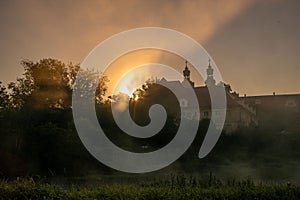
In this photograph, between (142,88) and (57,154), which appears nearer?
(57,154)

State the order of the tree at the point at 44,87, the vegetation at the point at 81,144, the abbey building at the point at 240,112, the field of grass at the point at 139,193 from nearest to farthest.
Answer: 1. the field of grass at the point at 139,193
2. the vegetation at the point at 81,144
3. the tree at the point at 44,87
4. the abbey building at the point at 240,112

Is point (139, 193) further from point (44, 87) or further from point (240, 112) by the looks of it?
point (240, 112)

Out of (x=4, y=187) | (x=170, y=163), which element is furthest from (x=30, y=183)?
(x=170, y=163)

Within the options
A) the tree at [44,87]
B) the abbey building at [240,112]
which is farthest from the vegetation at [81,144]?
the abbey building at [240,112]

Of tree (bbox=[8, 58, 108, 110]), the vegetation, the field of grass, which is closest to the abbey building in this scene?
the vegetation

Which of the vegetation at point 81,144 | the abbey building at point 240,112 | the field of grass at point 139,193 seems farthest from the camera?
the abbey building at point 240,112

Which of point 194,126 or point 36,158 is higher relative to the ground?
point 194,126

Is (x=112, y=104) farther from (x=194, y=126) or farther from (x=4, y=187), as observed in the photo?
(x=4, y=187)

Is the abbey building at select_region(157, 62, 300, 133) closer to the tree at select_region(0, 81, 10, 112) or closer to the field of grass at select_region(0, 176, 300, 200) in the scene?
the tree at select_region(0, 81, 10, 112)

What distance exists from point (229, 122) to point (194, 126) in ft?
41.0

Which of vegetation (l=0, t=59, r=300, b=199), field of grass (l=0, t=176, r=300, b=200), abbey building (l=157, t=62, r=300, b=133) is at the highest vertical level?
abbey building (l=157, t=62, r=300, b=133)

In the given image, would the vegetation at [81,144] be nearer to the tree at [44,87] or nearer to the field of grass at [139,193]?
the tree at [44,87]

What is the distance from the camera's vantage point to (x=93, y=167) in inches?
1003

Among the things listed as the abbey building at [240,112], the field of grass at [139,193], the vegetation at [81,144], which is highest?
the abbey building at [240,112]
